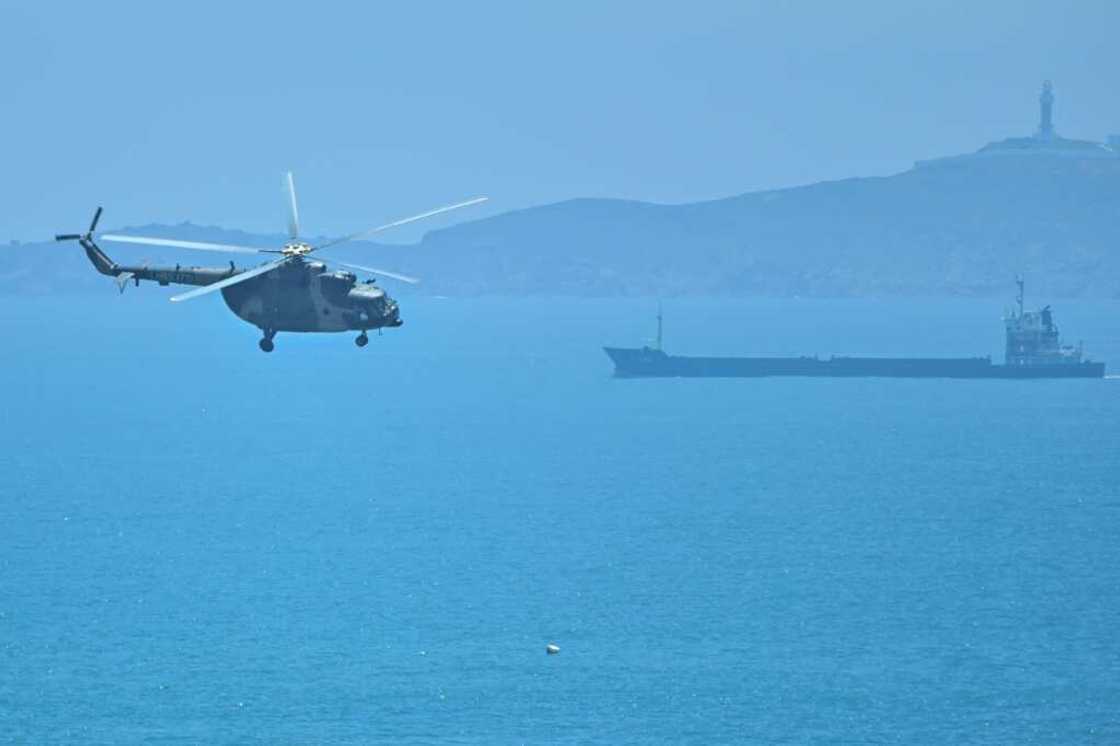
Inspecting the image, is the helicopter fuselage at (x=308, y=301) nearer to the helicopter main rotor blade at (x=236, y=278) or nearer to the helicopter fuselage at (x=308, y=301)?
the helicopter fuselage at (x=308, y=301)

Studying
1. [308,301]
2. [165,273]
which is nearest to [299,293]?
[308,301]

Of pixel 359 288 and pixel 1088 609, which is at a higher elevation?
pixel 359 288

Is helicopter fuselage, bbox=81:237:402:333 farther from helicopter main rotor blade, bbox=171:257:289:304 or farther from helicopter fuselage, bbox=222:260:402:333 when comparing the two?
helicopter main rotor blade, bbox=171:257:289:304

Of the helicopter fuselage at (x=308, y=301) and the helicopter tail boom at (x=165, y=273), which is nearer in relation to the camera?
the helicopter fuselage at (x=308, y=301)

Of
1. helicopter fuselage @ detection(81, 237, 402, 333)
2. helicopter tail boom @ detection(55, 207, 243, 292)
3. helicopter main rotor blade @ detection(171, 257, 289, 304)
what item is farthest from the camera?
helicopter tail boom @ detection(55, 207, 243, 292)

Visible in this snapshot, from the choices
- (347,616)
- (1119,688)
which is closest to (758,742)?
(1119,688)

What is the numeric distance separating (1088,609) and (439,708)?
72613 millimetres

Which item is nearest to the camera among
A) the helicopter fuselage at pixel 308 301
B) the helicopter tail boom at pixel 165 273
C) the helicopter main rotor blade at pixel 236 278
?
the helicopter main rotor blade at pixel 236 278

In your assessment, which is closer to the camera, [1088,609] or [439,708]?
[439,708]

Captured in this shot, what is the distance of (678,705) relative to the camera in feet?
528

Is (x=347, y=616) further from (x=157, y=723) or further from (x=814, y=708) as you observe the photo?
(x=814, y=708)

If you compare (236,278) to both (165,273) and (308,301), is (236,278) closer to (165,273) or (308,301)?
(308,301)

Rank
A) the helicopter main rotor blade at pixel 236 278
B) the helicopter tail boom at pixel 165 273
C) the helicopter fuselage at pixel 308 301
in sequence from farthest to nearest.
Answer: the helicopter tail boom at pixel 165 273
the helicopter fuselage at pixel 308 301
the helicopter main rotor blade at pixel 236 278

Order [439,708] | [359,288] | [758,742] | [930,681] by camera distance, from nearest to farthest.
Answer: [359,288], [758,742], [439,708], [930,681]
